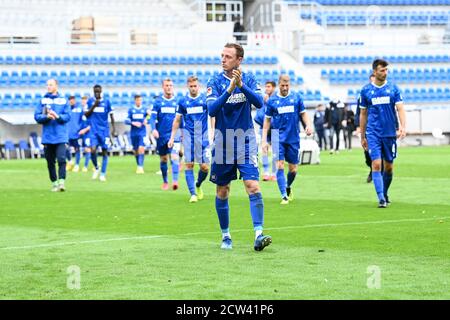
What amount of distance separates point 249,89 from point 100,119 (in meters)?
16.2

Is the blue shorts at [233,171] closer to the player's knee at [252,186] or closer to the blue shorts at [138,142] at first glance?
the player's knee at [252,186]

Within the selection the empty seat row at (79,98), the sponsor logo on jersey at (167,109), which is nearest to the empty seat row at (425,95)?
the empty seat row at (79,98)

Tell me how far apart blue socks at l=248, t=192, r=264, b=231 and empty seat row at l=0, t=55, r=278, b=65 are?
1318 inches

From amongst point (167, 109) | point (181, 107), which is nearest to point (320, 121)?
point (167, 109)

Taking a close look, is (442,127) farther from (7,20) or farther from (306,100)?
(7,20)

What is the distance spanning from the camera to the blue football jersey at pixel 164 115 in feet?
72.7

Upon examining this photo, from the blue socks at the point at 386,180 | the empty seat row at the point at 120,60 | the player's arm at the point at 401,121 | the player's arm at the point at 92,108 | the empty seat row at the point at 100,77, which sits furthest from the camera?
the empty seat row at the point at 120,60

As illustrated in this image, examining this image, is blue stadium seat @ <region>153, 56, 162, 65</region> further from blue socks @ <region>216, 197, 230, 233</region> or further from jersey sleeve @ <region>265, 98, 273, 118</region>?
blue socks @ <region>216, 197, 230, 233</region>

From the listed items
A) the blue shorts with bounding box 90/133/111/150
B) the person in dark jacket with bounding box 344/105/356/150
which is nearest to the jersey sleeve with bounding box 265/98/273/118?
the blue shorts with bounding box 90/133/111/150

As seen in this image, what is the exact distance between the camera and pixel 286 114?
60.4 ft

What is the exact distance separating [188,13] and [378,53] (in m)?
9.58

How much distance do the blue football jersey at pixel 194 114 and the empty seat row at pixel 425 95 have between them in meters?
30.1

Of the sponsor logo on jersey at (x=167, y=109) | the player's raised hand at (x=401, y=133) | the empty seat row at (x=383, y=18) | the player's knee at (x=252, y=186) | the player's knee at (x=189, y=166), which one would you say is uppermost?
the empty seat row at (x=383, y=18)

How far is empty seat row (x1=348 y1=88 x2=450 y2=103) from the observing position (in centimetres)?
4812
